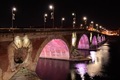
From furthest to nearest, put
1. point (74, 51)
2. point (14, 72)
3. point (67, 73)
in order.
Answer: point (74, 51) → point (67, 73) → point (14, 72)

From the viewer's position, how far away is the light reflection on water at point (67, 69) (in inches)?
1695

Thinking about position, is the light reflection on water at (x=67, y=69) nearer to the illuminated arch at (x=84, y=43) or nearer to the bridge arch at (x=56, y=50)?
the bridge arch at (x=56, y=50)

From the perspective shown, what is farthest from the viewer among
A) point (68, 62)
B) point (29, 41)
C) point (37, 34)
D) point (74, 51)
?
point (74, 51)

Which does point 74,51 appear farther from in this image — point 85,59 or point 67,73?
point 67,73

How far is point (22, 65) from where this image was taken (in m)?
33.1

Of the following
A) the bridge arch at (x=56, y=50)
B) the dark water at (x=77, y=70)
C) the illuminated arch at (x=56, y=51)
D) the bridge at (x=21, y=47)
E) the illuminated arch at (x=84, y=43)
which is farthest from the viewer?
the illuminated arch at (x=84, y=43)

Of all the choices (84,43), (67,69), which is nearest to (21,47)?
(67,69)

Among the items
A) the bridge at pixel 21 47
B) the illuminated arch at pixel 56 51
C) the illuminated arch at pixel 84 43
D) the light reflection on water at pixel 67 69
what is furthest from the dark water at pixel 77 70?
the illuminated arch at pixel 84 43

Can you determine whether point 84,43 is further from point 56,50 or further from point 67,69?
point 67,69

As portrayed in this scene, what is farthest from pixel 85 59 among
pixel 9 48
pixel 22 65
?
pixel 9 48

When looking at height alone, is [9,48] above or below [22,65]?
above

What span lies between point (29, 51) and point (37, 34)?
353 centimetres

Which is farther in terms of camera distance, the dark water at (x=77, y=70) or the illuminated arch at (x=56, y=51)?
the illuminated arch at (x=56, y=51)

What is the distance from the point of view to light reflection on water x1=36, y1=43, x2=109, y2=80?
43.0 meters
